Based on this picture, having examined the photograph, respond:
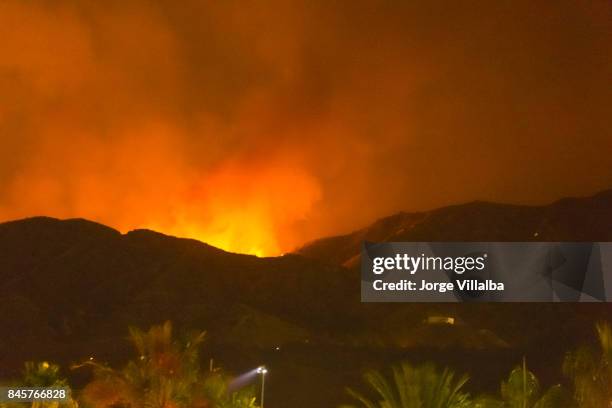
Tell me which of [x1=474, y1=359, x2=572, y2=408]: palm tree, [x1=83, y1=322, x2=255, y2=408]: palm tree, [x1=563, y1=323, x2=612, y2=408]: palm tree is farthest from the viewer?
[x1=83, y1=322, x2=255, y2=408]: palm tree

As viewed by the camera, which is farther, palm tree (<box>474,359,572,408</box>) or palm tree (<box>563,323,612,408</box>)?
palm tree (<box>474,359,572,408</box>)

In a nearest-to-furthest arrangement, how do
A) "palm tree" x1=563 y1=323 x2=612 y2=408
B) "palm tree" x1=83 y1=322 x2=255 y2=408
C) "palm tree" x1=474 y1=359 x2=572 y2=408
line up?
"palm tree" x1=563 y1=323 x2=612 y2=408 → "palm tree" x1=474 y1=359 x2=572 y2=408 → "palm tree" x1=83 y1=322 x2=255 y2=408

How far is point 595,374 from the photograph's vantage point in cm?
3472

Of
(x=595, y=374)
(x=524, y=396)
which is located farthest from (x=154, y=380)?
(x=595, y=374)

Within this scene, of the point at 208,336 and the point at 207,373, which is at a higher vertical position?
the point at 208,336

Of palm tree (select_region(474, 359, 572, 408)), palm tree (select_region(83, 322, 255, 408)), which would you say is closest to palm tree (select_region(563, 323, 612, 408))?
palm tree (select_region(474, 359, 572, 408))

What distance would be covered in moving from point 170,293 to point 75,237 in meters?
32.7

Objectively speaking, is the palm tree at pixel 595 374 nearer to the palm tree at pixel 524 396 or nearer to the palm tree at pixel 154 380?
the palm tree at pixel 524 396

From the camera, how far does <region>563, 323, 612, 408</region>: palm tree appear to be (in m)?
33.9

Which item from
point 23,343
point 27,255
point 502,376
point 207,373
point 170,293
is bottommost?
point 207,373

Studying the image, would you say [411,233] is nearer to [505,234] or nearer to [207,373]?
[505,234]

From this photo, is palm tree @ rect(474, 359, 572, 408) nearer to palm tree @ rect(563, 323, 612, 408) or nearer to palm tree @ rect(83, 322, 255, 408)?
palm tree @ rect(563, 323, 612, 408)

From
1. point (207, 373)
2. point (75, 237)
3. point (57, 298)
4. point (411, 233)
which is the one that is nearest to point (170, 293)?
point (57, 298)

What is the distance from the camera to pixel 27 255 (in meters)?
162
